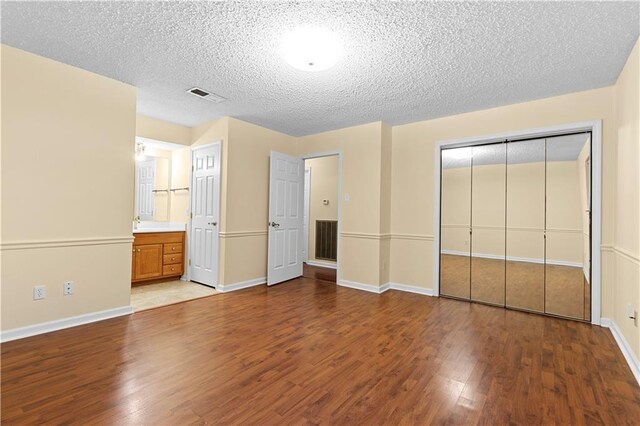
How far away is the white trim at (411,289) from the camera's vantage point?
427 centimetres

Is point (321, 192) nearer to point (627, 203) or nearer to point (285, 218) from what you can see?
point (285, 218)

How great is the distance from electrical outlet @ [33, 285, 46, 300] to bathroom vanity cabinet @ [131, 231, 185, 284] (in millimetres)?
1483

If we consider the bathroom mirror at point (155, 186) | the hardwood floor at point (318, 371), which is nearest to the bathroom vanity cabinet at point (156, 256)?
the bathroom mirror at point (155, 186)

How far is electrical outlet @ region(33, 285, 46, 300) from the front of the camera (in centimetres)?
268

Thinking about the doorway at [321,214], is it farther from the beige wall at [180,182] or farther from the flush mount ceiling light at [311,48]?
the flush mount ceiling light at [311,48]

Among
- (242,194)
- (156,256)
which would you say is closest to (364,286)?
(242,194)

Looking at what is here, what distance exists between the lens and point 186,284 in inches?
181

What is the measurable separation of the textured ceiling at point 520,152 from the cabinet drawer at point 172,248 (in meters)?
4.34

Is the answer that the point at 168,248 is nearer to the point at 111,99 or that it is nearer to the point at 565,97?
the point at 111,99

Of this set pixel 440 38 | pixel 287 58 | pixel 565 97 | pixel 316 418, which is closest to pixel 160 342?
pixel 316 418

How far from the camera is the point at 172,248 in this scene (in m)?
4.78

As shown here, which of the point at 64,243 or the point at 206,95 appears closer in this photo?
the point at 64,243

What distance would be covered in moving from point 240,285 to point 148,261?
57.4 inches

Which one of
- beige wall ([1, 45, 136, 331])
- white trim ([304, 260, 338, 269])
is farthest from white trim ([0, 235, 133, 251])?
white trim ([304, 260, 338, 269])
